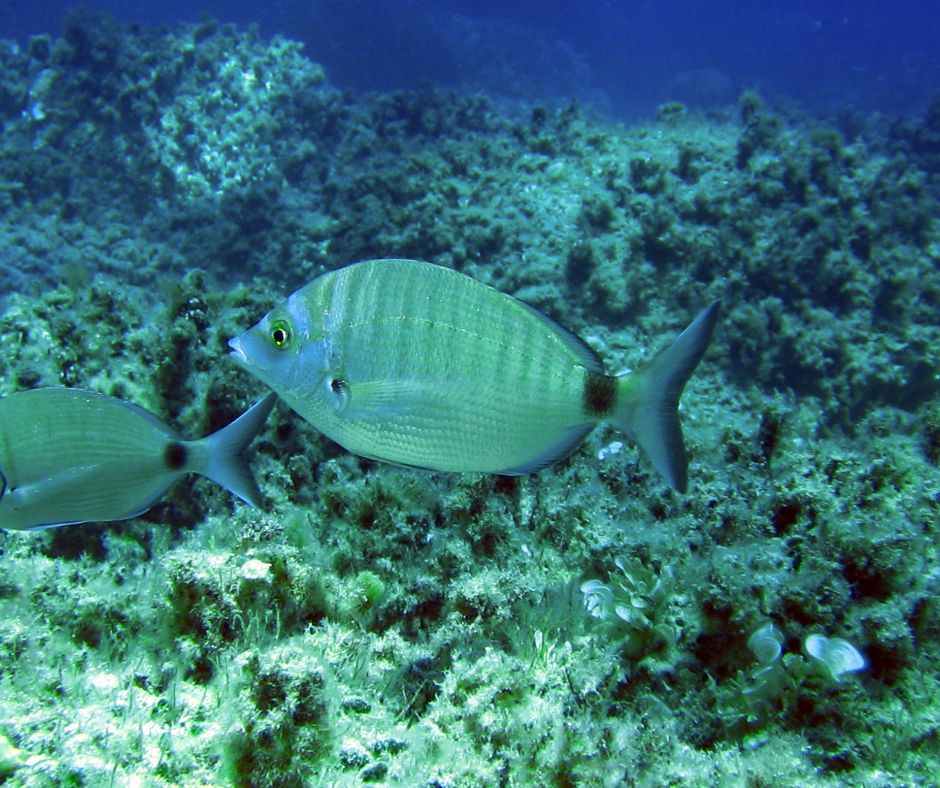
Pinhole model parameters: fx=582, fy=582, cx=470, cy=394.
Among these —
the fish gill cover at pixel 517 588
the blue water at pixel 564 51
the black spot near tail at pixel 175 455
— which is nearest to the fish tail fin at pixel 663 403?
the fish gill cover at pixel 517 588

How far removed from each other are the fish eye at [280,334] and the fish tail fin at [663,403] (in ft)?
3.93

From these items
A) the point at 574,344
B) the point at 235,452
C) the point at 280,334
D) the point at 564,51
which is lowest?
the point at 235,452

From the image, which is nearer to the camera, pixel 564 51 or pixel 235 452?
pixel 235 452

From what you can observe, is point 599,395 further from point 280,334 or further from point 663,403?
point 280,334

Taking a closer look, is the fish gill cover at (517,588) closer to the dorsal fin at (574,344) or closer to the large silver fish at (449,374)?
the large silver fish at (449,374)

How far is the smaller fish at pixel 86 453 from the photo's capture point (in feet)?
8.43

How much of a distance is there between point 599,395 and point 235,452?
1.62m

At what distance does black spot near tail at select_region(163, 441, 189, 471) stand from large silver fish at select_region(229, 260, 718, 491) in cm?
78

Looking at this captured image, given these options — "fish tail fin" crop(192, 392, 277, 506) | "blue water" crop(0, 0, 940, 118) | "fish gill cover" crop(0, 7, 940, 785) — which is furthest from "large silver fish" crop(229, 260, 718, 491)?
"blue water" crop(0, 0, 940, 118)

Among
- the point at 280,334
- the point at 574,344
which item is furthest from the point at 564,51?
the point at 280,334

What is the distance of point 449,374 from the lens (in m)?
2.02

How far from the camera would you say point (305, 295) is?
2.11 meters

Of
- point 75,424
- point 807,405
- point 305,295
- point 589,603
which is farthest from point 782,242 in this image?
point 75,424

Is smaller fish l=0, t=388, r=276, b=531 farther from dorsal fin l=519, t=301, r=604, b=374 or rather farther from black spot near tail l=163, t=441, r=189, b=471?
dorsal fin l=519, t=301, r=604, b=374
